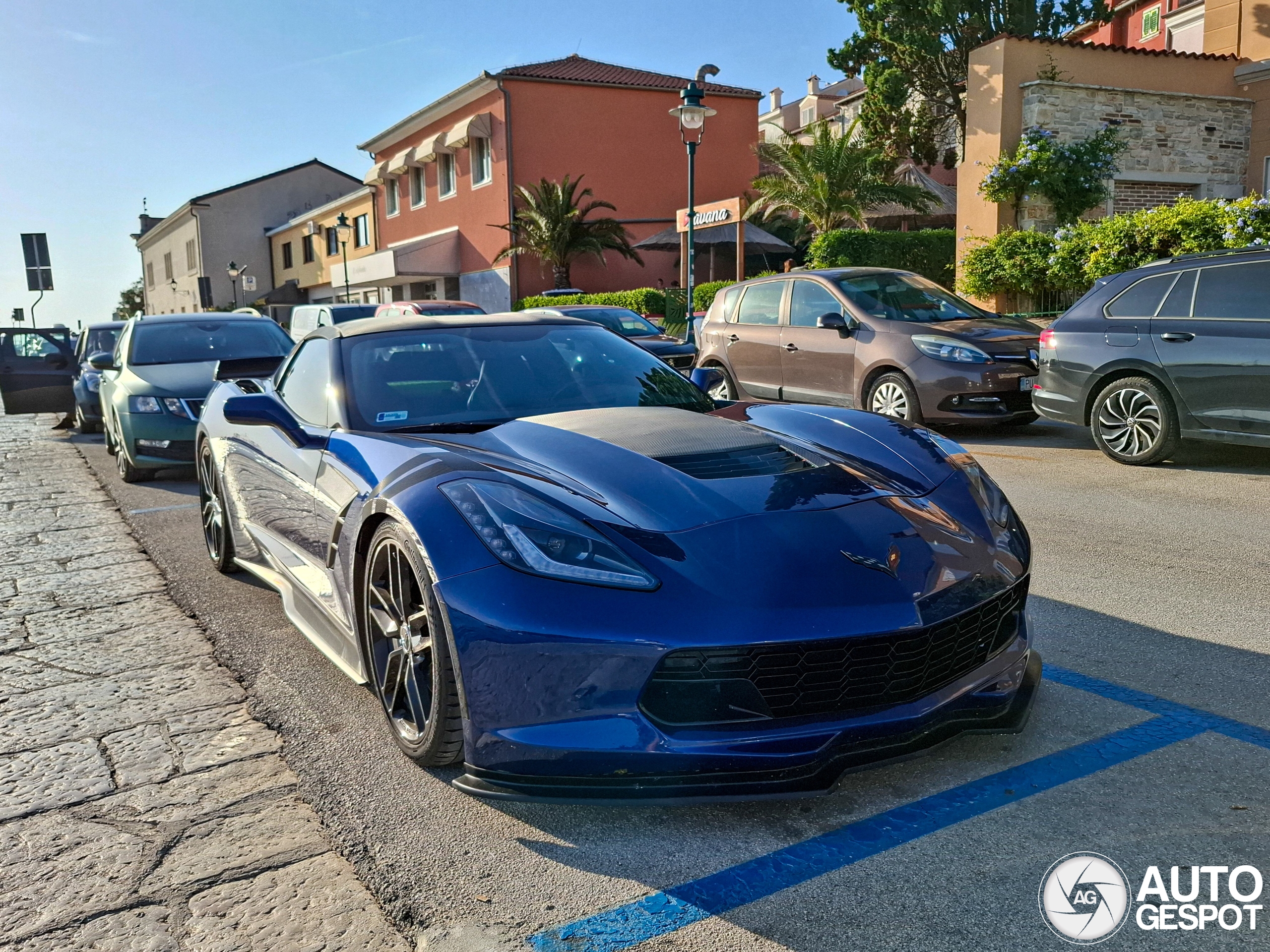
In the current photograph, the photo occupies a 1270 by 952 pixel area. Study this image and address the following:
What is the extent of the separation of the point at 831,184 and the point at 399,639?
22.0 metres

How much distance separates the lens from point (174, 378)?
29.5 ft

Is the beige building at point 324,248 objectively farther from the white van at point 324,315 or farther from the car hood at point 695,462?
the car hood at point 695,462

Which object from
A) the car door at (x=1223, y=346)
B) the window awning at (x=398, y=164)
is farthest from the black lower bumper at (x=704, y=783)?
the window awning at (x=398, y=164)

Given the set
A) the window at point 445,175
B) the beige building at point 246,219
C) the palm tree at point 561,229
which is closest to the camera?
the palm tree at point 561,229

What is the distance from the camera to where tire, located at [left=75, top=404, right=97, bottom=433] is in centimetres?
1377

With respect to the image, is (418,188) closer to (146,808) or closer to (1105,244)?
(1105,244)

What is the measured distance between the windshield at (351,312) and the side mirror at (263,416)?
39.0 ft

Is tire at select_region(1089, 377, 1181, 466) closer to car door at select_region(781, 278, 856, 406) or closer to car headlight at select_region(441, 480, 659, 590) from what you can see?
car door at select_region(781, 278, 856, 406)

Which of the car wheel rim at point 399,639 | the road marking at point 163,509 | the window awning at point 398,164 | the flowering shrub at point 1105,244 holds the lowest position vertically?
the road marking at point 163,509

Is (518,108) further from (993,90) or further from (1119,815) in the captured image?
(1119,815)

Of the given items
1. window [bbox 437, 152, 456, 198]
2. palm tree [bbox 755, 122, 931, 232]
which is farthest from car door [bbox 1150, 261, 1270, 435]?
window [bbox 437, 152, 456, 198]

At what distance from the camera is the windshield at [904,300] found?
9703 millimetres

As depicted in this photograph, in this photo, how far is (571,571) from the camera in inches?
98.1

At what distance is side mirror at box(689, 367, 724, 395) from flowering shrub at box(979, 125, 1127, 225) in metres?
13.7
